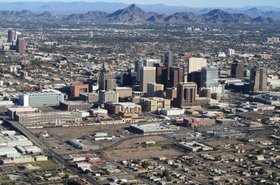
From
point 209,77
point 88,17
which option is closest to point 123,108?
point 209,77

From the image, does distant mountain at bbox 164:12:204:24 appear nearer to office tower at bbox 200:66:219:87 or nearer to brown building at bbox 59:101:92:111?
office tower at bbox 200:66:219:87

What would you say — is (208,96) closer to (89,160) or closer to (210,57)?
(89,160)

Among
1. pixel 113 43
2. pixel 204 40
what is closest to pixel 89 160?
pixel 113 43

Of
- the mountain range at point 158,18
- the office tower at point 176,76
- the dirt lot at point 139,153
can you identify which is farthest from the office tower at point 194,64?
the mountain range at point 158,18

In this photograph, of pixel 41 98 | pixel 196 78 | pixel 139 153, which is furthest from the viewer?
pixel 196 78

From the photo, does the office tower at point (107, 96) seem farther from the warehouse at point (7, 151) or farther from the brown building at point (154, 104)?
the warehouse at point (7, 151)

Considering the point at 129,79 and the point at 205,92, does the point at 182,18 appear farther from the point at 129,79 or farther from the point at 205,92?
the point at 205,92

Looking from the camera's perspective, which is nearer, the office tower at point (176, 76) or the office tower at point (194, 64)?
the office tower at point (176, 76)
